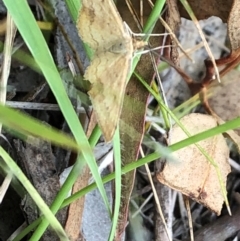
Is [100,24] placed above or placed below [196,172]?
above

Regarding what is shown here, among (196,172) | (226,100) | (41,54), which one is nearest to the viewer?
(41,54)

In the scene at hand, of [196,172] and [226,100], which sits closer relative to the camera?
[196,172]

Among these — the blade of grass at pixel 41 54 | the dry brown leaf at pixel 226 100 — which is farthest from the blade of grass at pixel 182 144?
the dry brown leaf at pixel 226 100

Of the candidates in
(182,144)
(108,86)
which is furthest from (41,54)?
(182,144)

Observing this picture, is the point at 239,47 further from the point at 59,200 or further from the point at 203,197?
the point at 59,200

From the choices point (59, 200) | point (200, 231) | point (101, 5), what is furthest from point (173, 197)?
point (101, 5)

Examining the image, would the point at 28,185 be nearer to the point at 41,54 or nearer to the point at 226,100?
the point at 41,54

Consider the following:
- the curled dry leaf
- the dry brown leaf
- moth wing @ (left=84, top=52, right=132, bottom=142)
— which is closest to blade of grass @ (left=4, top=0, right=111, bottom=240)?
moth wing @ (left=84, top=52, right=132, bottom=142)
